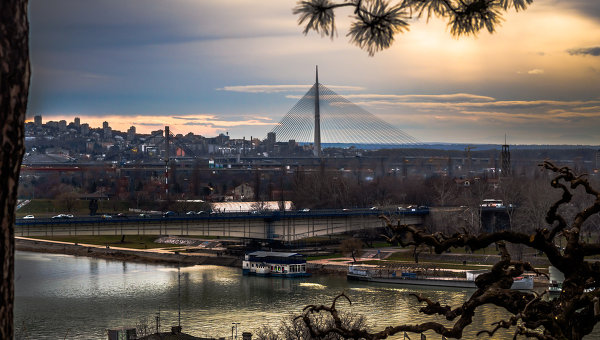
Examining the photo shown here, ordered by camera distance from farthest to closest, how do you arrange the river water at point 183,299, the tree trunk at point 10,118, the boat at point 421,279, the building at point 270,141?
1. the building at point 270,141
2. the boat at point 421,279
3. the river water at point 183,299
4. the tree trunk at point 10,118

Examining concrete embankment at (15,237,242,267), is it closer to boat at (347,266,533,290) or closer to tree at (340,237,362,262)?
tree at (340,237,362,262)

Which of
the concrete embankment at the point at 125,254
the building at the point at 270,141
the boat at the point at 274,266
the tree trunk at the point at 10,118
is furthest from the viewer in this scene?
the building at the point at 270,141

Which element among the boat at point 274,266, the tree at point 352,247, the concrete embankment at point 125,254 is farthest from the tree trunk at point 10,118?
the tree at point 352,247

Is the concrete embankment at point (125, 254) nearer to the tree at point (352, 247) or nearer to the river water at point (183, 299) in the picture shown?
the river water at point (183, 299)

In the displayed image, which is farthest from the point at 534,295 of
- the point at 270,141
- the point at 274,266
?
the point at 270,141

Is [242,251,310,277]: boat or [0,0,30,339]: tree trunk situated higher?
[0,0,30,339]: tree trunk

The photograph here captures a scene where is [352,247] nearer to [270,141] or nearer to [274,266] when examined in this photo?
[274,266]

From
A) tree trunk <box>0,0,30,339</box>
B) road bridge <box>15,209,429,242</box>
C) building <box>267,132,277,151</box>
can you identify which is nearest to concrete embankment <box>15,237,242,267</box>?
road bridge <box>15,209,429,242</box>
